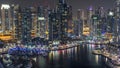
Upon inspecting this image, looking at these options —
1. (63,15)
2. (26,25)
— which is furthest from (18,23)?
(63,15)

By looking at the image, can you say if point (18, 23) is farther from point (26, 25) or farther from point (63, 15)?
point (63, 15)

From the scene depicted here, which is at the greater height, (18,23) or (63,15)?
(63,15)

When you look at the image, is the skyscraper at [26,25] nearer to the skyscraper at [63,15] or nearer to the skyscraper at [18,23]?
the skyscraper at [18,23]

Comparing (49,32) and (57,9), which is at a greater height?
(57,9)

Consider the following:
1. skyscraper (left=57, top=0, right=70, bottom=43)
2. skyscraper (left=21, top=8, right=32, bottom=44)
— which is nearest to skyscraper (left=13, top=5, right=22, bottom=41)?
skyscraper (left=21, top=8, right=32, bottom=44)

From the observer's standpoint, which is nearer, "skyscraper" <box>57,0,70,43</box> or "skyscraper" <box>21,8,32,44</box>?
"skyscraper" <box>21,8,32,44</box>

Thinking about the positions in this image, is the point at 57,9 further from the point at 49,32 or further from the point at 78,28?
the point at 78,28

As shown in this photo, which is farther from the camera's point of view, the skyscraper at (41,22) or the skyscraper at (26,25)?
the skyscraper at (41,22)

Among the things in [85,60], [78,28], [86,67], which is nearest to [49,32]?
[78,28]

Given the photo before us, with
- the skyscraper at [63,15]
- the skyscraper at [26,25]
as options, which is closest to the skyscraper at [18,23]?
the skyscraper at [26,25]

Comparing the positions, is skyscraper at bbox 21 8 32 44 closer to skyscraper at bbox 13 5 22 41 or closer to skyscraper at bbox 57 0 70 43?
skyscraper at bbox 13 5 22 41

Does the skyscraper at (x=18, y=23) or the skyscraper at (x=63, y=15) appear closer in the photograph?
the skyscraper at (x=18, y=23)
